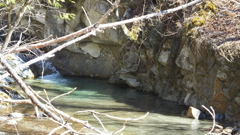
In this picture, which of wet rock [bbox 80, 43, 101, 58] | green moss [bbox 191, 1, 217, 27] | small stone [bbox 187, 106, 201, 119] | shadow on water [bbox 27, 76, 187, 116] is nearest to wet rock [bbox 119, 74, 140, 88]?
shadow on water [bbox 27, 76, 187, 116]

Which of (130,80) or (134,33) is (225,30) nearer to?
(134,33)

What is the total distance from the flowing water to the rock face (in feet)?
1.79

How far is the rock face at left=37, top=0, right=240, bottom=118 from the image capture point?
26.2ft

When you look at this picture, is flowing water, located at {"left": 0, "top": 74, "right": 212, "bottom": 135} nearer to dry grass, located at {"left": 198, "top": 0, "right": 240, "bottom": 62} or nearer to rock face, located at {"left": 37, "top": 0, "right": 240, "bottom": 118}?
rock face, located at {"left": 37, "top": 0, "right": 240, "bottom": 118}

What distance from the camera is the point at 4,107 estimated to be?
27.5 ft

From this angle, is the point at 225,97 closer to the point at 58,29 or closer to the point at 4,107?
the point at 4,107

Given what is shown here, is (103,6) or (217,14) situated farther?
(103,6)

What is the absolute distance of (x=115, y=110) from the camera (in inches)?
333

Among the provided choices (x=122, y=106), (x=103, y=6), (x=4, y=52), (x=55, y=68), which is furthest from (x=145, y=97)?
(x=4, y=52)

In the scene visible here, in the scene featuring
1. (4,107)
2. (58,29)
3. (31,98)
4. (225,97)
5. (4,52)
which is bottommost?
(4,107)

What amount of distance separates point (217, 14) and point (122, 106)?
367 centimetres

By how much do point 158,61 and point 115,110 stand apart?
111 inches

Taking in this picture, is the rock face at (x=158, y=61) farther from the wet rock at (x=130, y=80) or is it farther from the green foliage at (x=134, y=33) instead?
the green foliage at (x=134, y=33)

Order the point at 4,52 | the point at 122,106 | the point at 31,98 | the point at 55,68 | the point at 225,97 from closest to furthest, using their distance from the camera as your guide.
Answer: the point at 31,98
the point at 4,52
the point at 225,97
the point at 122,106
the point at 55,68
